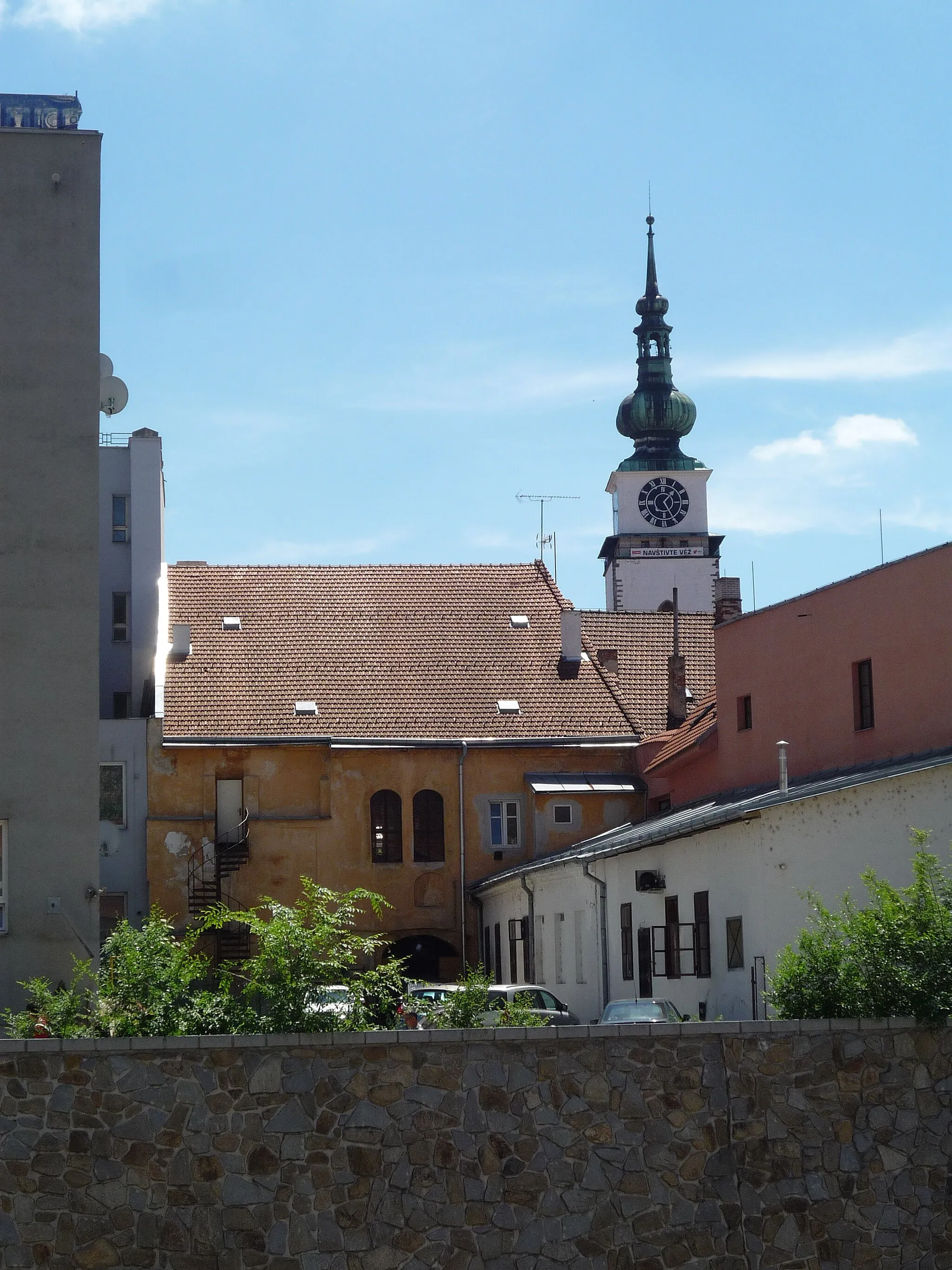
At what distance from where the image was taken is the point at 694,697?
48.8 meters

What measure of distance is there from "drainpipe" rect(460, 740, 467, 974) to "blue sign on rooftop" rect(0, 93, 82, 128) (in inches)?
900

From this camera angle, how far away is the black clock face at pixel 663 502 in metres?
100

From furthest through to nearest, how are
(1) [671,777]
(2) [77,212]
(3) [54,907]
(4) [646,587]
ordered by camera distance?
(4) [646,587] < (1) [671,777] < (2) [77,212] < (3) [54,907]

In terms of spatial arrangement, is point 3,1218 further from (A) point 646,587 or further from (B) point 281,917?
(A) point 646,587

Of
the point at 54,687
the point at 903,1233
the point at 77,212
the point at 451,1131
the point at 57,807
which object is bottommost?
the point at 903,1233

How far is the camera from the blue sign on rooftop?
25.4 m

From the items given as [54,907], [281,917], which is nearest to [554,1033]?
[281,917]

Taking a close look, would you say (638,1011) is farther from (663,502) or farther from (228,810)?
(663,502)

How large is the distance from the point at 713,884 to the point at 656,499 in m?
72.9

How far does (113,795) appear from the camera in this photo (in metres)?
43.5

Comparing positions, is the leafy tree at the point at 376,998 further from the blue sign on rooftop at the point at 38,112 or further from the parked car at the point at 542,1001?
the blue sign on rooftop at the point at 38,112

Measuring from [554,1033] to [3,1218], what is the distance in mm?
5034

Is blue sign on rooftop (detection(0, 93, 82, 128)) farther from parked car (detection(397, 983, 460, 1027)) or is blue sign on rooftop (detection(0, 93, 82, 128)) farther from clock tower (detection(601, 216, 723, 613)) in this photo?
clock tower (detection(601, 216, 723, 613))

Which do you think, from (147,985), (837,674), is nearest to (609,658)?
(837,674)
